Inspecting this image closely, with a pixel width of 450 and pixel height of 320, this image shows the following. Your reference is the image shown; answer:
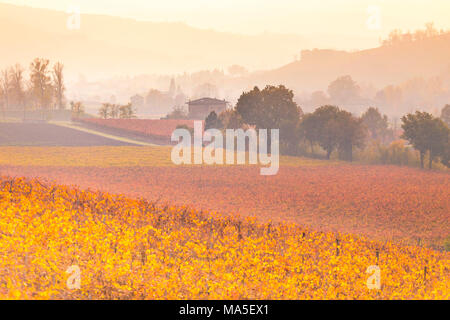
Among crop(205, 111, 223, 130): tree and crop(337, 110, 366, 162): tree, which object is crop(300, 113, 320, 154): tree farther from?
crop(205, 111, 223, 130): tree

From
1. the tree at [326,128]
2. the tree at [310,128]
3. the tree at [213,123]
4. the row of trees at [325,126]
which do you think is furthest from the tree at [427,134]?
the tree at [213,123]

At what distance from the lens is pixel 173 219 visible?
80.7ft

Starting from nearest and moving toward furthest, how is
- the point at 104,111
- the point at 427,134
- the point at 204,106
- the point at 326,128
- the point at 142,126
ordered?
the point at 427,134
the point at 326,128
the point at 142,126
the point at 204,106
the point at 104,111

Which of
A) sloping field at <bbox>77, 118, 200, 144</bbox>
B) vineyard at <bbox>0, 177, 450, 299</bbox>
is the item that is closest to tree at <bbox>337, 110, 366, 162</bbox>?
sloping field at <bbox>77, 118, 200, 144</bbox>

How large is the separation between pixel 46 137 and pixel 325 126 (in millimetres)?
Result: 48744

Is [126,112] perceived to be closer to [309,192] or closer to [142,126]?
[142,126]

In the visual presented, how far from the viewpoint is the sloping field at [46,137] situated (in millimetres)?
79750

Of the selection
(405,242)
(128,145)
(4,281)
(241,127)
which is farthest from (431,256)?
(241,127)

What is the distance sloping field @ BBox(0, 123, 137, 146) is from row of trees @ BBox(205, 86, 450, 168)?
22851 mm

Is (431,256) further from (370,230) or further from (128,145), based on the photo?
(128,145)

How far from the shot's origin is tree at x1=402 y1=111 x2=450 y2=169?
66.4 metres

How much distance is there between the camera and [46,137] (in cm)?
8669

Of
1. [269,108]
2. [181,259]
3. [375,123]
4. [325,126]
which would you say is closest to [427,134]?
[325,126]

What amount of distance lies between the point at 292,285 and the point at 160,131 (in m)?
86.9
